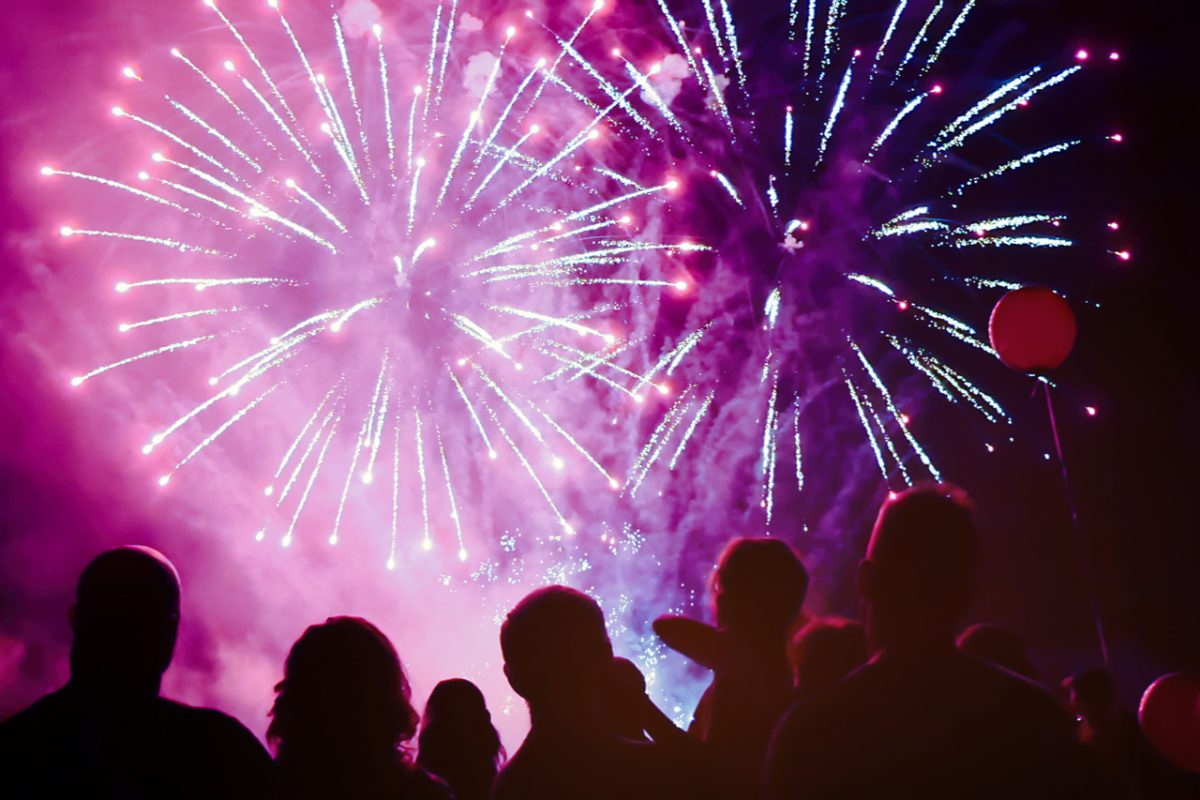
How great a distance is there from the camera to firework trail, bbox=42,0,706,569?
11.7 metres

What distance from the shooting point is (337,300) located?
1358 centimetres

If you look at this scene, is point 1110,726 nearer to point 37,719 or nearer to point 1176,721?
point 1176,721

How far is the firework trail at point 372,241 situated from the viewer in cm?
1168

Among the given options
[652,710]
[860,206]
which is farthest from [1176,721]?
[860,206]

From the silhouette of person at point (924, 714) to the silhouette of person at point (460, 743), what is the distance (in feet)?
5.98

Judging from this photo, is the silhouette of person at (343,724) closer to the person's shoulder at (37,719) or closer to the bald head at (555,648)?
the bald head at (555,648)

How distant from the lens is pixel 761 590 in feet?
8.21

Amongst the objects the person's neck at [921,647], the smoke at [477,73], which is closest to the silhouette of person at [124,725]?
the person's neck at [921,647]

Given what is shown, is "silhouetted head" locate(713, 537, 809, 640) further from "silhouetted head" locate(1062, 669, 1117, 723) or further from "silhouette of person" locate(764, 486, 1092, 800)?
"silhouetted head" locate(1062, 669, 1117, 723)

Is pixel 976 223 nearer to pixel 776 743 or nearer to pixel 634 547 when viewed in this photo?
pixel 634 547

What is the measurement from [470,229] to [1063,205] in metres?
8.34

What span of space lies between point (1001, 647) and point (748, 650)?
3.92 feet

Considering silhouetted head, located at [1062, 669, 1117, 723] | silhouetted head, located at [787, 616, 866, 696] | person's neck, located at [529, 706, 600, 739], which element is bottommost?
silhouetted head, located at [1062, 669, 1117, 723]

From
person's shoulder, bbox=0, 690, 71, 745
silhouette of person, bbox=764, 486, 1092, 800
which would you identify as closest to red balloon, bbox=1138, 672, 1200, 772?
silhouette of person, bbox=764, 486, 1092, 800
